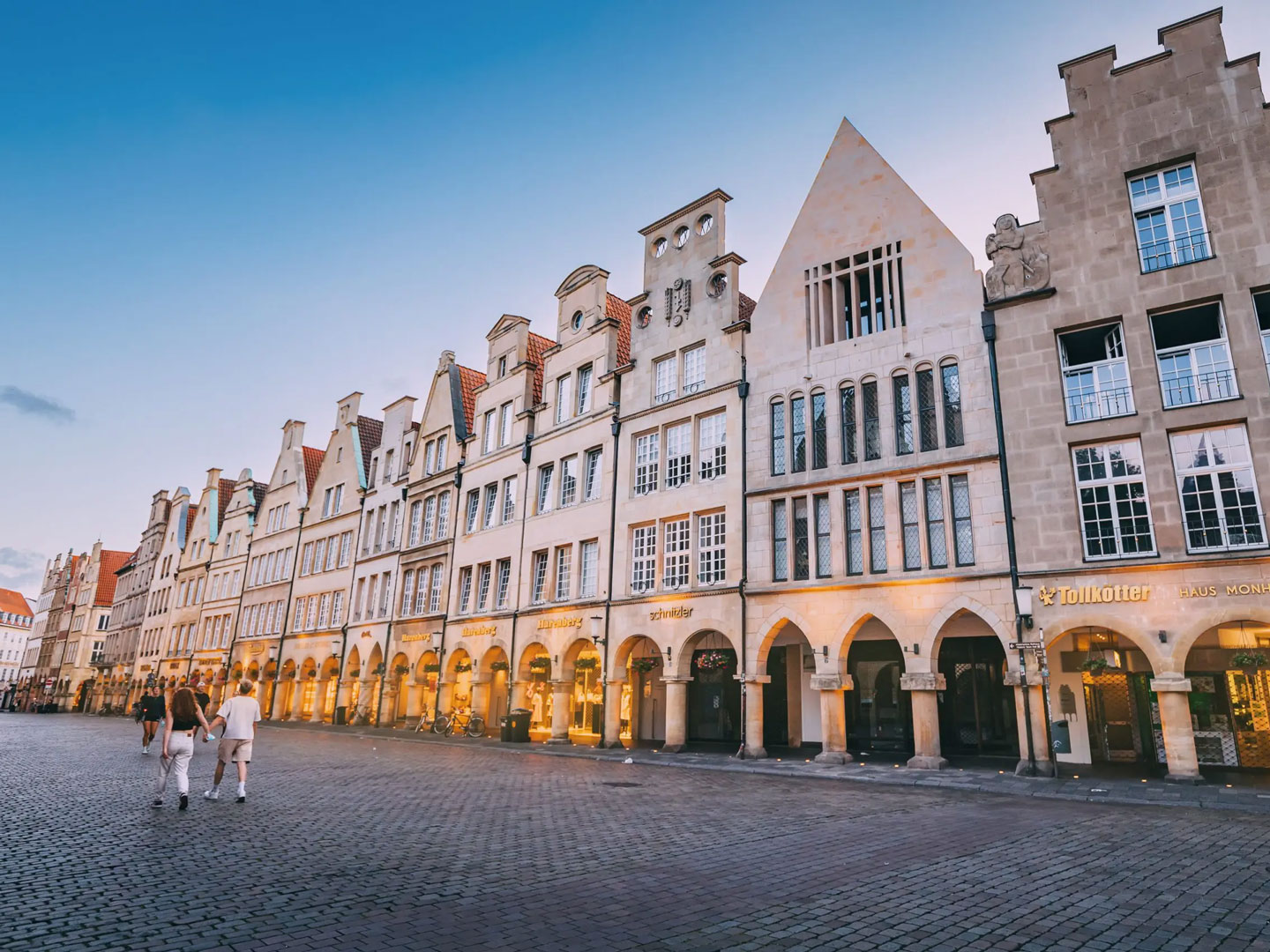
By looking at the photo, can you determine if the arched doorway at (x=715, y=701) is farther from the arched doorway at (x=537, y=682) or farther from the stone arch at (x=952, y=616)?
the stone arch at (x=952, y=616)

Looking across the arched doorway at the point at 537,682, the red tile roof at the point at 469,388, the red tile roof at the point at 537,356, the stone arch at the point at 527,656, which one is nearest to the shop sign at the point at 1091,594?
the arched doorway at the point at 537,682

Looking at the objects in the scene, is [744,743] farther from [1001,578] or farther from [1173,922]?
[1173,922]

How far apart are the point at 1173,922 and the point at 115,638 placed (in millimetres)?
95155

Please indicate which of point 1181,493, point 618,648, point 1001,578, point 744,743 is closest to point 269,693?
point 618,648

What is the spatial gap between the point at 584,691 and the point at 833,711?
12.9 metres

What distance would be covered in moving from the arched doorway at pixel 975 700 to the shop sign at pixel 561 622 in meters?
12.7

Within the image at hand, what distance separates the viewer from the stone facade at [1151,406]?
18.0 m

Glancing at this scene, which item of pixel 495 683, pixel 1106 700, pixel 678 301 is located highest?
pixel 678 301

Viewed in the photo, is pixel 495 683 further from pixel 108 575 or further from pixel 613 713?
pixel 108 575

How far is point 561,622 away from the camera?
30.8 metres

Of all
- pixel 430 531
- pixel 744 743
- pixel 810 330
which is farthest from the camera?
pixel 430 531

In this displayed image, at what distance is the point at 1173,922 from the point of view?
6.69 meters

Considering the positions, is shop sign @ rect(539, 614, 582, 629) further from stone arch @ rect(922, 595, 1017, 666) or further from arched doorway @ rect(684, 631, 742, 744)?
stone arch @ rect(922, 595, 1017, 666)

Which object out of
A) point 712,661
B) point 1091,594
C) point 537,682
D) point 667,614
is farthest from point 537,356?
point 1091,594
